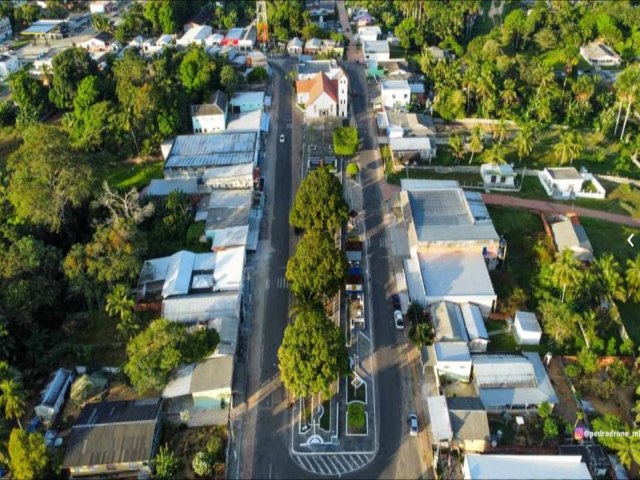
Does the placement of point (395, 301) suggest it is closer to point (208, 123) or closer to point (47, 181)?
point (47, 181)

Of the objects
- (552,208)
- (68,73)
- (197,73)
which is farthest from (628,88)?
(68,73)

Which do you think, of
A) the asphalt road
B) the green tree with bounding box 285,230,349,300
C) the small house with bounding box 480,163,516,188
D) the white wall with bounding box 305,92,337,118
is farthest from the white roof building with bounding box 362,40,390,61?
the green tree with bounding box 285,230,349,300

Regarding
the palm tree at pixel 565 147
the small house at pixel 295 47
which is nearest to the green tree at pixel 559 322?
the palm tree at pixel 565 147

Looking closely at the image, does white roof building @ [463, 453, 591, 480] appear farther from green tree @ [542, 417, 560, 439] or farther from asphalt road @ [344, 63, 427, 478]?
asphalt road @ [344, 63, 427, 478]

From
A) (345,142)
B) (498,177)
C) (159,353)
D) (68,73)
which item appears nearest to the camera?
(159,353)

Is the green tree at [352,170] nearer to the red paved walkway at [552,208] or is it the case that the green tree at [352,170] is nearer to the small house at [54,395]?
the red paved walkway at [552,208]

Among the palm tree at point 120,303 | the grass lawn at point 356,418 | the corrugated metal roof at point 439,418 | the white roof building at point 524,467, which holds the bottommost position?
the grass lawn at point 356,418
